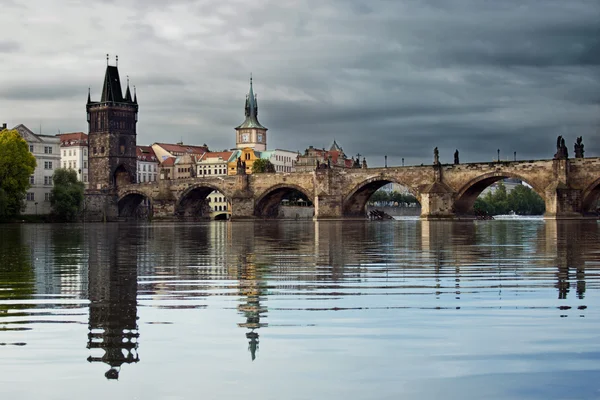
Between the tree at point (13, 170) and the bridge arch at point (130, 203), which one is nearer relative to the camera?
the tree at point (13, 170)

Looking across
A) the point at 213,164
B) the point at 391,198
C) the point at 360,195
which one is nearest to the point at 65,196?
the point at 360,195

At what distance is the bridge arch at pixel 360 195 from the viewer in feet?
224

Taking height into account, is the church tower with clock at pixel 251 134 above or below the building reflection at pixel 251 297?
above

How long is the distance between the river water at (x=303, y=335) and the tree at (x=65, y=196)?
5984cm

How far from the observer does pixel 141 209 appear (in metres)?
102

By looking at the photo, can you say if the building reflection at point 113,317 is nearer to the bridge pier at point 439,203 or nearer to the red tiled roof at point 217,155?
the bridge pier at point 439,203

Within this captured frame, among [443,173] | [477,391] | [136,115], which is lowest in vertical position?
[477,391]

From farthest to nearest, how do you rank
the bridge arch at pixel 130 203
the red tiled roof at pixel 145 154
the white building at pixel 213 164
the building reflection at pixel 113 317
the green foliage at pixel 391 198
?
the green foliage at pixel 391 198 → the white building at pixel 213 164 → the red tiled roof at pixel 145 154 → the bridge arch at pixel 130 203 → the building reflection at pixel 113 317

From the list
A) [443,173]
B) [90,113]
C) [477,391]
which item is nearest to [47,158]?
[90,113]

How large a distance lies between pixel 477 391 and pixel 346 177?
6522 cm

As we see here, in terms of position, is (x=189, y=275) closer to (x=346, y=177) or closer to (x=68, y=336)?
(x=68, y=336)

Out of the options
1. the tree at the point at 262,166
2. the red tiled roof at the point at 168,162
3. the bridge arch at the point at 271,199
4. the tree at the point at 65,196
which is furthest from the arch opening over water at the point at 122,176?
the red tiled roof at the point at 168,162

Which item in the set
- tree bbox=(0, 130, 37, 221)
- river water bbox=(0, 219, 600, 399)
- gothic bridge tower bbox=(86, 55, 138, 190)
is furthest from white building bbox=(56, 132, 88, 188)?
river water bbox=(0, 219, 600, 399)

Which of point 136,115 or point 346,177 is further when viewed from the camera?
point 136,115
